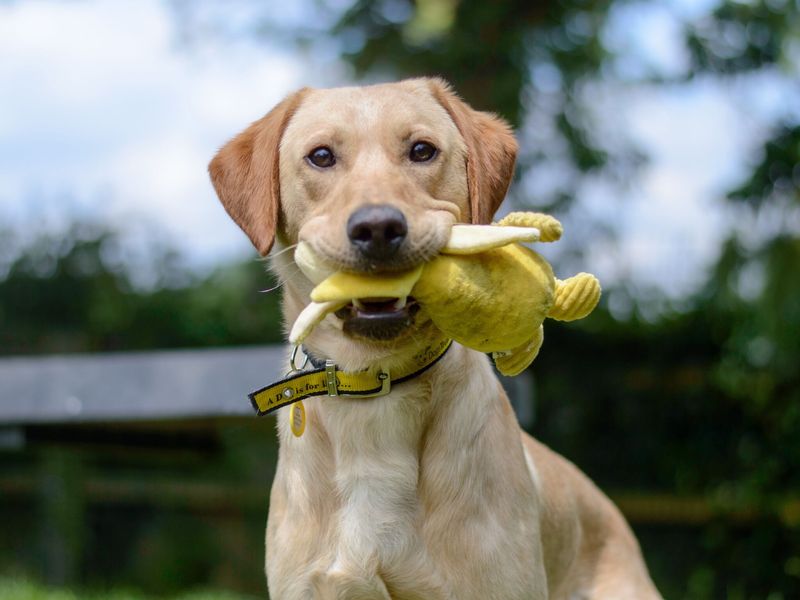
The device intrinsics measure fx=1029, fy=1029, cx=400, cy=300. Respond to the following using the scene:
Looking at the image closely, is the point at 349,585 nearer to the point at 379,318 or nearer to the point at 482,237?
the point at 379,318

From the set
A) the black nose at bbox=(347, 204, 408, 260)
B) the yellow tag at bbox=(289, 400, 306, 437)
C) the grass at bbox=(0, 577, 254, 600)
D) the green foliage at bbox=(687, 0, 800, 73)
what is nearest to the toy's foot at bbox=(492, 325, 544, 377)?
the black nose at bbox=(347, 204, 408, 260)

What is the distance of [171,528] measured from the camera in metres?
8.90

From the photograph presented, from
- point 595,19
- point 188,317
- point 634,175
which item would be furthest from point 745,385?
point 188,317

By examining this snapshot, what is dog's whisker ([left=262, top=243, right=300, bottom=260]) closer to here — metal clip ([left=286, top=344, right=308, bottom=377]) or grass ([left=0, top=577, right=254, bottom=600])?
metal clip ([left=286, top=344, right=308, bottom=377])

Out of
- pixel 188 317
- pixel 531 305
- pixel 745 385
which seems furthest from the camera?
pixel 188 317

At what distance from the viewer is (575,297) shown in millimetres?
2600

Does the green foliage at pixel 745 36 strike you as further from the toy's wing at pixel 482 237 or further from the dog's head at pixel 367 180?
the toy's wing at pixel 482 237

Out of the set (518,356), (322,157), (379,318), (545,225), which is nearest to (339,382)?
(379,318)

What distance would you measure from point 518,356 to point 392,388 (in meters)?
0.38

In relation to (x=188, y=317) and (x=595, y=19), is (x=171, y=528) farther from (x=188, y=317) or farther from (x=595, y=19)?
(x=595, y=19)

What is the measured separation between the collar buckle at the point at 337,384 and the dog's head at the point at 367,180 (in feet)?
0.26

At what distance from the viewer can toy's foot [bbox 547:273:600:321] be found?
2.60 meters

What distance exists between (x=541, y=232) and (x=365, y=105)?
0.74m

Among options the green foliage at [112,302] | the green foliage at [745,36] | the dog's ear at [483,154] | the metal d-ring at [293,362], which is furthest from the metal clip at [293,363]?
the green foliage at [112,302]
